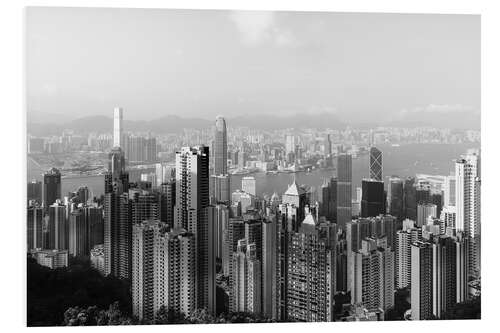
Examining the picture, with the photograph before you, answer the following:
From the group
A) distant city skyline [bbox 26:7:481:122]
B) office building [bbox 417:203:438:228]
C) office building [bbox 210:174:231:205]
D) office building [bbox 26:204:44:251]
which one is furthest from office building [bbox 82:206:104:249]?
office building [bbox 417:203:438:228]

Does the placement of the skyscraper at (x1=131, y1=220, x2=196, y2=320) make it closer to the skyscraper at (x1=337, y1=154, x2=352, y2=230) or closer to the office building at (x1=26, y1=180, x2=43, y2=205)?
the office building at (x1=26, y1=180, x2=43, y2=205)

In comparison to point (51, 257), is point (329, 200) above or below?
above

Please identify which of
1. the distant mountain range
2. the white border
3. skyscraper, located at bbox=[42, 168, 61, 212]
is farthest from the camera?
the distant mountain range

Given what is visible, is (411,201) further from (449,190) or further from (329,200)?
(329,200)

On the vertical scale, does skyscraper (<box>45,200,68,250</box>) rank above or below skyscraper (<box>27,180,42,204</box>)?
below

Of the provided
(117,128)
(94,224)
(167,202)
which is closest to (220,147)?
(167,202)

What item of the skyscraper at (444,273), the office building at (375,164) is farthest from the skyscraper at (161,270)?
the skyscraper at (444,273)

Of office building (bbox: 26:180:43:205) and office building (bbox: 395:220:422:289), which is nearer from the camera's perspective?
office building (bbox: 26:180:43:205)
